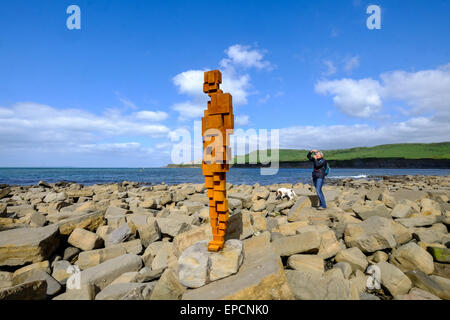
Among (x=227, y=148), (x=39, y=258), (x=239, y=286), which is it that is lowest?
(x=39, y=258)

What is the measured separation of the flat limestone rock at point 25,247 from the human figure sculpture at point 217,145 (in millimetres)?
3956

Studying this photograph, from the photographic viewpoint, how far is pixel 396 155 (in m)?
95.3

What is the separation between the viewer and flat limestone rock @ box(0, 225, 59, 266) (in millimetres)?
4668

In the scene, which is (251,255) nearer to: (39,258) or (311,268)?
(311,268)

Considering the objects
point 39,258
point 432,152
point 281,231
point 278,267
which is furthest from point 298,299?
point 432,152

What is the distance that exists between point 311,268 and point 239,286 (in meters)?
1.64

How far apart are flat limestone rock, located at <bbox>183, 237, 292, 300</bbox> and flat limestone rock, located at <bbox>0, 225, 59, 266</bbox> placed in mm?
3775

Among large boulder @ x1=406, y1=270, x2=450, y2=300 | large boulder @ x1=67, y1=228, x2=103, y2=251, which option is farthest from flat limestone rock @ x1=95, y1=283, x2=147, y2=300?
large boulder @ x1=406, y1=270, x2=450, y2=300

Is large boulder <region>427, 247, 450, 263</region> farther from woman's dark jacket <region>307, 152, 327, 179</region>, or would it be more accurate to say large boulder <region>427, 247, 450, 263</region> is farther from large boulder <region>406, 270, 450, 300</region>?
woman's dark jacket <region>307, 152, 327, 179</region>

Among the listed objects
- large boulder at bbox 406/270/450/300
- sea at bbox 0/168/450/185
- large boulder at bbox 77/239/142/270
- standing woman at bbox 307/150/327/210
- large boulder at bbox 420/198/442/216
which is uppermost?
standing woman at bbox 307/150/327/210

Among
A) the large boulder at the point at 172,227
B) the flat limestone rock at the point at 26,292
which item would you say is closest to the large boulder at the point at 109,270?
the flat limestone rock at the point at 26,292

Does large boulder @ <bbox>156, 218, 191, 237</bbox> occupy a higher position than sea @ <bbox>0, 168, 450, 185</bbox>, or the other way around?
large boulder @ <bbox>156, 218, 191, 237</bbox>

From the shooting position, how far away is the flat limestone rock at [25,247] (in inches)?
184

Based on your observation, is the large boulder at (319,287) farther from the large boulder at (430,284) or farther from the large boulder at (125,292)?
the large boulder at (125,292)
